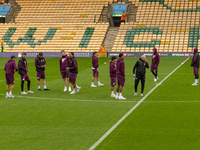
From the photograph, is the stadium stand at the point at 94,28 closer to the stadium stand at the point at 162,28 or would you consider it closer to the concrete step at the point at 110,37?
the stadium stand at the point at 162,28

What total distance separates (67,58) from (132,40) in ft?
121

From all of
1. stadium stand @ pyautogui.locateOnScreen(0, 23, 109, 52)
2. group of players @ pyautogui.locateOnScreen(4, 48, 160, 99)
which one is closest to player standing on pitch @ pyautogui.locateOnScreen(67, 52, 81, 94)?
group of players @ pyautogui.locateOnScreen(4, 48, 160, 99)

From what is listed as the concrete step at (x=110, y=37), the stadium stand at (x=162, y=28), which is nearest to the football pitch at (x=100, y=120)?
the stadium stand at (x=162, y=28)

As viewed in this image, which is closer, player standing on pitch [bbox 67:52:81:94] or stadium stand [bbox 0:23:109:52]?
player standing on pitch [bbox 67:52:81:94]

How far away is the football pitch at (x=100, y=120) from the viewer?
11.2 m

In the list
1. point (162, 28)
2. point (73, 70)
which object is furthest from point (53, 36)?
point (73, 70)

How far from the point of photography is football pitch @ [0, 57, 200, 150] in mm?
11195

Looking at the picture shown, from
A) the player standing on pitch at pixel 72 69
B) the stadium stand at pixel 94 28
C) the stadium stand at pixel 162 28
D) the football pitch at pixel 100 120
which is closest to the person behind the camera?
the football pitch at pixel 100 120

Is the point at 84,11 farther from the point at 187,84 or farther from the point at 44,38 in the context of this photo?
the point at 187,84

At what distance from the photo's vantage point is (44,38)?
6122 centimetres

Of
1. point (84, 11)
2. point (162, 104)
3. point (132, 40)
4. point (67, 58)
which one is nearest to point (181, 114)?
point (162, 104)

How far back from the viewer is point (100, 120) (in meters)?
14.2

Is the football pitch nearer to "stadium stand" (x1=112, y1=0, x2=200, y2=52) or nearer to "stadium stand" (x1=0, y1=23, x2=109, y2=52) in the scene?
"stadium stand" (x1=112, y1=0, x2=200, y2=52)

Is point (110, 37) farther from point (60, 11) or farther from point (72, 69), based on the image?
point (72, 69)
